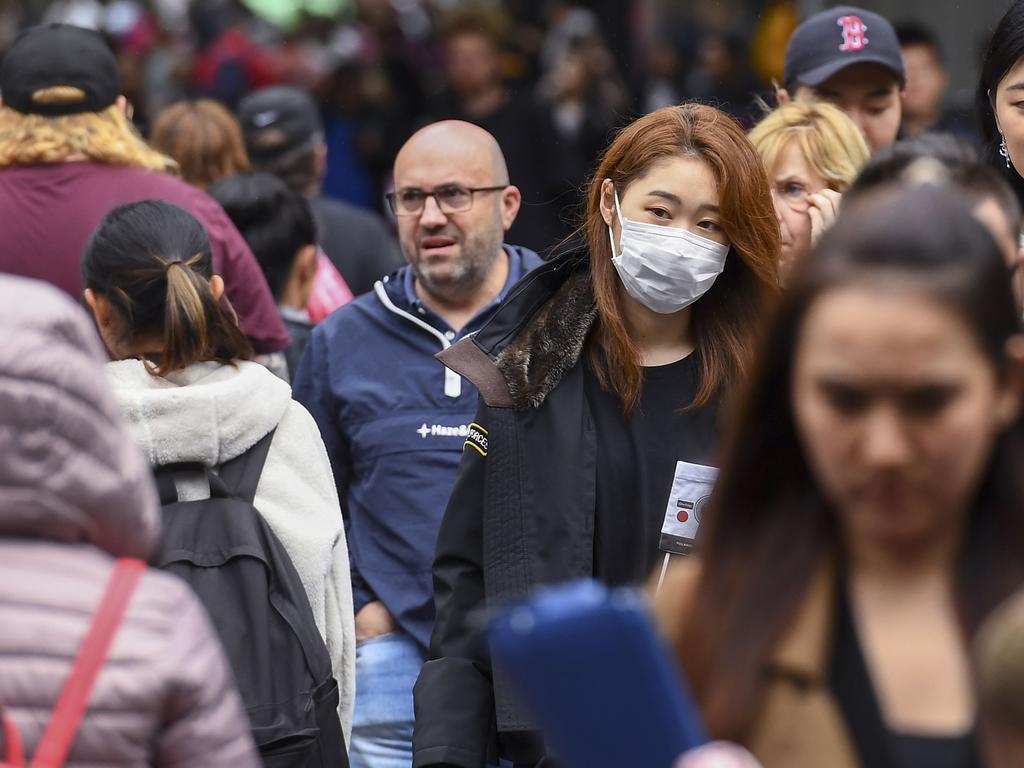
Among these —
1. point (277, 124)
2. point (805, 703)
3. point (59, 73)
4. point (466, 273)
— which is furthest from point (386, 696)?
point (277, 124)

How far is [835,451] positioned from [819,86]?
14.0 ft

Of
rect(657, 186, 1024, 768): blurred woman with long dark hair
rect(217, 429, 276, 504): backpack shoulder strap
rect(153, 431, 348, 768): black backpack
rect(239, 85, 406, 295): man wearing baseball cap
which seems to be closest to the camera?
rect(657, 186, 1024, 768): blurred woman with long dark hair

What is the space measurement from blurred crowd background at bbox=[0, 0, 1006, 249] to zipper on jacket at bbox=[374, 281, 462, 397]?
3256 mm

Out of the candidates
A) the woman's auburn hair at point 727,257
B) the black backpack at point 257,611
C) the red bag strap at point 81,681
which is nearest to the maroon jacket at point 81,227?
the black backpack at point 257,611

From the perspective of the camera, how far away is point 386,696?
16.3 ft

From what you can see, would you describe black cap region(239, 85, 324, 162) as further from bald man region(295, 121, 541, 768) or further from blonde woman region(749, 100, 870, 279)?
blonde woman region(749, 100, 870, 279)

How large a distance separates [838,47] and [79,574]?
14.0 ft

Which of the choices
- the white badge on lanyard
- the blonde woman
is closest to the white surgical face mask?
the white badge on lanyard

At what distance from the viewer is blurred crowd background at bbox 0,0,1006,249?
9.63 meters

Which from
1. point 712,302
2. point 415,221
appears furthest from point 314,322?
point 712,302

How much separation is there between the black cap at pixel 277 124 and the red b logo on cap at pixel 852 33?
92.9 inches

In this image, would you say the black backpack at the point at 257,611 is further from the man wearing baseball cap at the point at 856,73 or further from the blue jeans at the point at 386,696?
the man wearing baseball cap at the point at 856,73

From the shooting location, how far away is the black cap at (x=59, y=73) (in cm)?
563

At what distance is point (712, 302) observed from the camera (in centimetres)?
412
